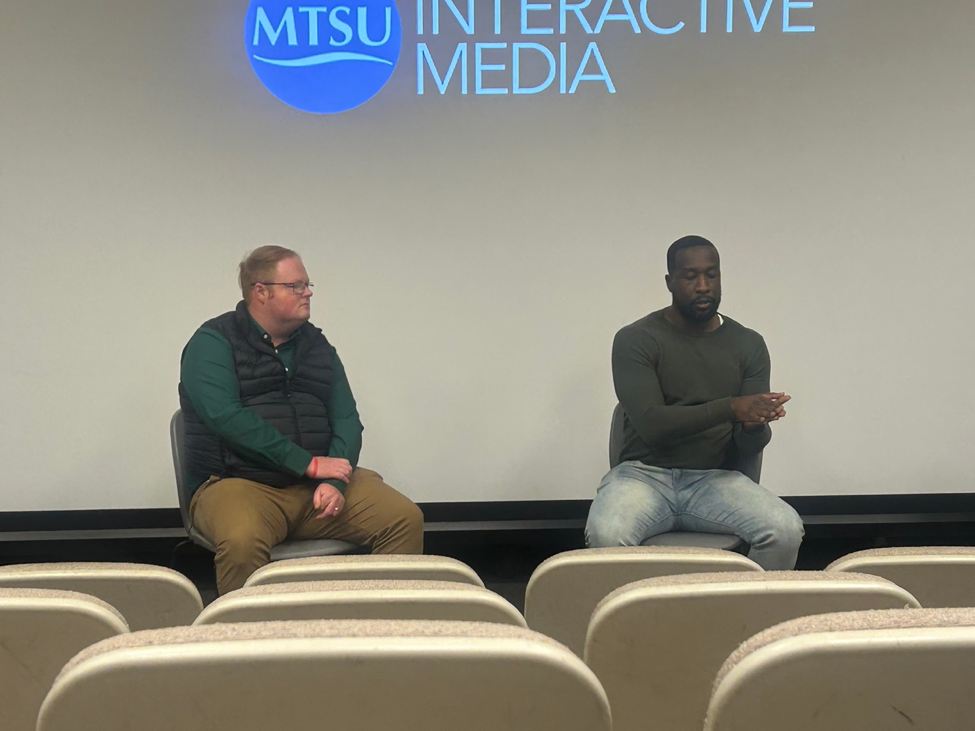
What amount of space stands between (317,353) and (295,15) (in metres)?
1.50

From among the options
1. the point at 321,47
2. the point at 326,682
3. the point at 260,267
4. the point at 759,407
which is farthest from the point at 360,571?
the point at 321,47

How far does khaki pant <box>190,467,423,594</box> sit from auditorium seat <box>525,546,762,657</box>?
139cm

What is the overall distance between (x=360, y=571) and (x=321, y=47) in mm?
2786

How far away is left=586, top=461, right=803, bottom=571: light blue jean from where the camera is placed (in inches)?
104

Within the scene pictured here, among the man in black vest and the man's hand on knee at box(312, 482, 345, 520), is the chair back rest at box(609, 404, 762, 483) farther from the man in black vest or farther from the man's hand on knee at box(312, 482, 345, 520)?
the man's hand on knee at box(312, 482, 345, 520)

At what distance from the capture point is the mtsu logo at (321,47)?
3568 mm

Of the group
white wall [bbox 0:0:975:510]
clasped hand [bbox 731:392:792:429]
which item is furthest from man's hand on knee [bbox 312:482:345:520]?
clasped hand [bbox 731:392:792:429]

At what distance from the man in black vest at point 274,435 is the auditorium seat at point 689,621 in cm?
175

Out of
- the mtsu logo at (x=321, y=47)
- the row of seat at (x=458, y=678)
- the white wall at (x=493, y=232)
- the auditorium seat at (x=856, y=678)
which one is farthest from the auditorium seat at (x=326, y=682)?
the mtsu logo at (x=321, y=47)

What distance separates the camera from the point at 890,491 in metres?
3.92

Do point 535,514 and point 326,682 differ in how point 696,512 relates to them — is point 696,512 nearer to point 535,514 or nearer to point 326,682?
point 535,514

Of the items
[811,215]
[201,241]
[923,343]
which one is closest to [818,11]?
[811,215]

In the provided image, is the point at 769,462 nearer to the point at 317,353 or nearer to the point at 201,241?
the point at 317,353

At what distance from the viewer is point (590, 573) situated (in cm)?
138
